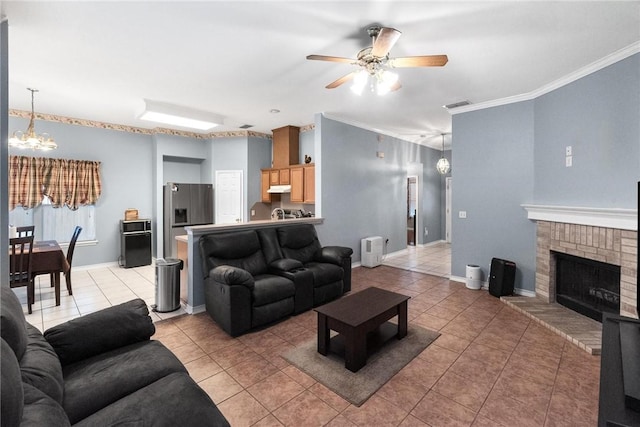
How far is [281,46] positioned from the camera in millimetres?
2793

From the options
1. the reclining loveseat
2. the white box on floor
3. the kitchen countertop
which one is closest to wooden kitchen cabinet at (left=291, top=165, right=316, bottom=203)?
the kitchen countertop

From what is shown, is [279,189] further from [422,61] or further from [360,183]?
[422,61]

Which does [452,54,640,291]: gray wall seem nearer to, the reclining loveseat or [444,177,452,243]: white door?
A: the reclining loveseat

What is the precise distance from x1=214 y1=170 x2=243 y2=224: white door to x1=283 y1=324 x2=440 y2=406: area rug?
14.5 ft

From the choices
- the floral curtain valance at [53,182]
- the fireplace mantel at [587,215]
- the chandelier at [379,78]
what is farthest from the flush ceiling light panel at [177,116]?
the fireplace mantel at [587,215]

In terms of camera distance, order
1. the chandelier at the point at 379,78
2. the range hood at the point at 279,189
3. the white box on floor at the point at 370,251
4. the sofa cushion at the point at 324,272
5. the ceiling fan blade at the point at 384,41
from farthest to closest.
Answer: the range hood at the point at 279,189 → the white box on floor at the point at 370,251 → the sofa cushion at the point at 324,272 → the chandelier at the point at 379,78 → the ceiling fan blade at the point at 384,41

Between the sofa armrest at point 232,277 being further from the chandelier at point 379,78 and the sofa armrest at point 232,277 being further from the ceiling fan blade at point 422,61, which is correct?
the ceiling fan blade at point 422,61

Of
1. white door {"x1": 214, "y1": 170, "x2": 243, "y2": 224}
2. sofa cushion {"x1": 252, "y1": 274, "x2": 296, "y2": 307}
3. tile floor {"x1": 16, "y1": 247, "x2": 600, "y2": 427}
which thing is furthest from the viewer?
white door {"x1": 214, "y1": 170, "x2": 243, "y2": 224}

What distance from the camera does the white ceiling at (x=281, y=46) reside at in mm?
2264

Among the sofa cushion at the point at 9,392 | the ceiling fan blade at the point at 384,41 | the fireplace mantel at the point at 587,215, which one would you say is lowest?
the sofa cushion at the point at 9,392

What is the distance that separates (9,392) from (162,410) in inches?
21.5

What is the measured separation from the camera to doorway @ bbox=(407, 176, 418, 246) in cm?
796

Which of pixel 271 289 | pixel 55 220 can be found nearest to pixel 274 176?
pixel 271 289

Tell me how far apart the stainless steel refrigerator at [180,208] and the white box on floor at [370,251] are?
12.2 feet
